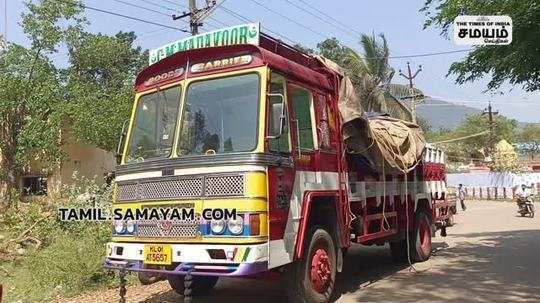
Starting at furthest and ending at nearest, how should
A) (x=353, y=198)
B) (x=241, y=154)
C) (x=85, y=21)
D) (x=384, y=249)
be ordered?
(x=85, y=21) → (x=384, y=249) → (x=353, y=198) → (x=241, y=154)

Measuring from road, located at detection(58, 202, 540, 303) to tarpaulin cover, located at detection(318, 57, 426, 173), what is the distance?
177 centimetres

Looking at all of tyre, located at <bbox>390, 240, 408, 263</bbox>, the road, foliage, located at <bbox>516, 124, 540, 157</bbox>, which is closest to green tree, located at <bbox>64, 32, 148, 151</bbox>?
the road

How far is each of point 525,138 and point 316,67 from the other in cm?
9628

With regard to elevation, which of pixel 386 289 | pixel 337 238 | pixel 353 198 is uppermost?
pixel 353 198

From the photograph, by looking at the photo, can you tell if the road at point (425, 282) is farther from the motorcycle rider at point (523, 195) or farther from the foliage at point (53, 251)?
the motorcycle rider at point (523, 195)

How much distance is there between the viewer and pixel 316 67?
7871 millimetres

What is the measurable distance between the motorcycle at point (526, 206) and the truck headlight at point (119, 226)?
67.3 ft

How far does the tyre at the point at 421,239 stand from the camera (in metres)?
10.8

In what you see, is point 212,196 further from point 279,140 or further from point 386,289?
point 386,289

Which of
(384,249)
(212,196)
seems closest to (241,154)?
(212,196)

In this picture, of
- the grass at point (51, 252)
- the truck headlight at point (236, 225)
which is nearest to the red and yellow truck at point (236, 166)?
the truck headlight at point (236, 225)

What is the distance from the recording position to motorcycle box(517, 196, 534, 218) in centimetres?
2352

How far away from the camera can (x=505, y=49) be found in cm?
1035

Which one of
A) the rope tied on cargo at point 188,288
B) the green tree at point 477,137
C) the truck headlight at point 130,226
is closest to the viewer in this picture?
the rope tied on cargo at point 188,288
